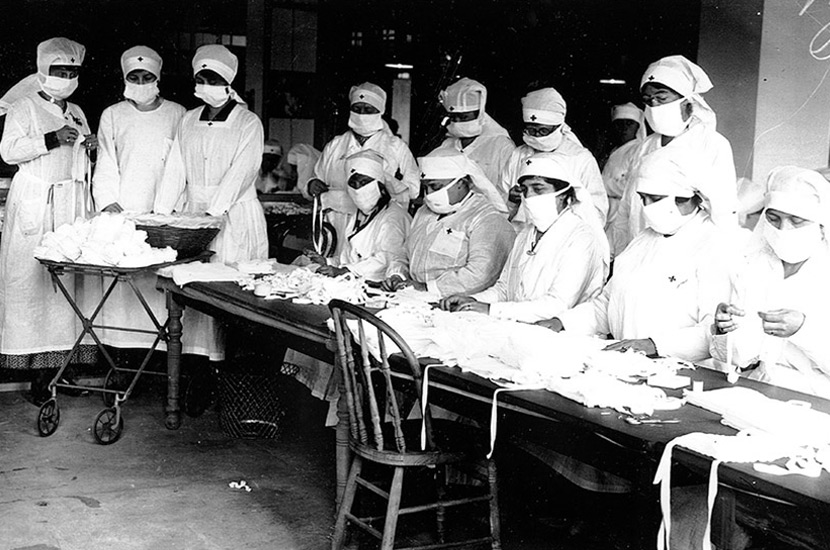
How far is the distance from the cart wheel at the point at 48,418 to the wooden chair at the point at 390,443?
2.33 meters

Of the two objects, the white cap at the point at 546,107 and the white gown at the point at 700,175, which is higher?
the white cap at the point at 546,107

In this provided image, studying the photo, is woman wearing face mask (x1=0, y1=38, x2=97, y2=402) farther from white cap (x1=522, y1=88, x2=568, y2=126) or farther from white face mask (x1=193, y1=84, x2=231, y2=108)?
white cap (x1=522, y1=88, x2=568, y2=126)

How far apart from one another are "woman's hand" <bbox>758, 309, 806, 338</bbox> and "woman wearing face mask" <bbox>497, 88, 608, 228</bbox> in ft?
8.46

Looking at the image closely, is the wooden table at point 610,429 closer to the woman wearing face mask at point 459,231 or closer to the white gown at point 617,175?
the woman wearing face mask at point 459,231

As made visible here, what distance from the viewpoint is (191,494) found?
191 inches

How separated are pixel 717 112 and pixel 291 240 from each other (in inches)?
138

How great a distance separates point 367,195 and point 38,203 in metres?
2.14

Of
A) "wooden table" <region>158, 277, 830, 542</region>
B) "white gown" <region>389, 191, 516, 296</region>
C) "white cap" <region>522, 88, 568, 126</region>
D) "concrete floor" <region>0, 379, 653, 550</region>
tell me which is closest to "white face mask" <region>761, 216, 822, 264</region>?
"wooden table" <region>158, 277, 830, 542</region>

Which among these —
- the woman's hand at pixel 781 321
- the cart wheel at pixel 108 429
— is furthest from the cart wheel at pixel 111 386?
the woman's hand at pixel 781 321

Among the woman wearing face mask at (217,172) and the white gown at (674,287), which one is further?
the woman wearing face mask at (217,172)

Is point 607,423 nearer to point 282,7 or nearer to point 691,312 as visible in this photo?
point 691,312

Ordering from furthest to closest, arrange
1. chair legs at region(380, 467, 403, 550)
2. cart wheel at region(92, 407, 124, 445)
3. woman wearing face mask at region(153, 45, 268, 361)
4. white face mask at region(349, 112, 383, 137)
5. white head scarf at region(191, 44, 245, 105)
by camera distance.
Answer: white face mask at region(349, 112, 383, 137)
woman wearing face mask at region(153, 45, 268, 361)
white head scarf at region(191, 44, 245, 105)
cart wheel at region(92, 407, 124, 445)
chair legs at region(380, 467, 403, 550)

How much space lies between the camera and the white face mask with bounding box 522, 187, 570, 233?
4594 millimetres

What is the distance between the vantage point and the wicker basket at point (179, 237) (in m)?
5.77
